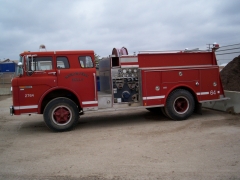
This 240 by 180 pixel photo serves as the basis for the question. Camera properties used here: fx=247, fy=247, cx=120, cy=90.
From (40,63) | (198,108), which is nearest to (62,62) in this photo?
(40,63)

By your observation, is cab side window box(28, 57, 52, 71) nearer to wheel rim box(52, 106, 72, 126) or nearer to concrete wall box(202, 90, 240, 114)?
wheel rim box(52, 106, 72, 126)

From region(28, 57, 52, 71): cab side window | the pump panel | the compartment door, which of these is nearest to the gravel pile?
the compartment door

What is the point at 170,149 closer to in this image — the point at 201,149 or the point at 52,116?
the point at 201,149

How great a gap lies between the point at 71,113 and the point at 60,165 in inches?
117

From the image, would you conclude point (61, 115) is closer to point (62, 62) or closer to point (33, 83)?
point (33, 83)

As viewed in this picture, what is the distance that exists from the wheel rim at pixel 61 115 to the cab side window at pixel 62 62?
50.6 inches

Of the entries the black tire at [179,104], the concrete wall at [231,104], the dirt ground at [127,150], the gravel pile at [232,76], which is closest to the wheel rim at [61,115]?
the dirt ground at [127,150]

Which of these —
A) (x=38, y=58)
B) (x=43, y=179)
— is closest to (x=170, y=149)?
(x=43, y=179)

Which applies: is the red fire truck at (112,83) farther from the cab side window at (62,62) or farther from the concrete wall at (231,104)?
the concrete wall at (231,104)

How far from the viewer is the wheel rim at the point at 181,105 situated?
29.3 ft

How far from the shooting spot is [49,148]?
6148mm

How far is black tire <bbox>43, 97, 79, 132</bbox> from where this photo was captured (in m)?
7.61

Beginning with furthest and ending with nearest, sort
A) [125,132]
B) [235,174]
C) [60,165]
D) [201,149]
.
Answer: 1. [125,132]
2. [201,149]
3. [60,165]
4. [235,174]

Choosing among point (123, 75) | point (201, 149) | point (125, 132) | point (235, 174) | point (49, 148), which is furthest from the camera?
point (123, 75)
